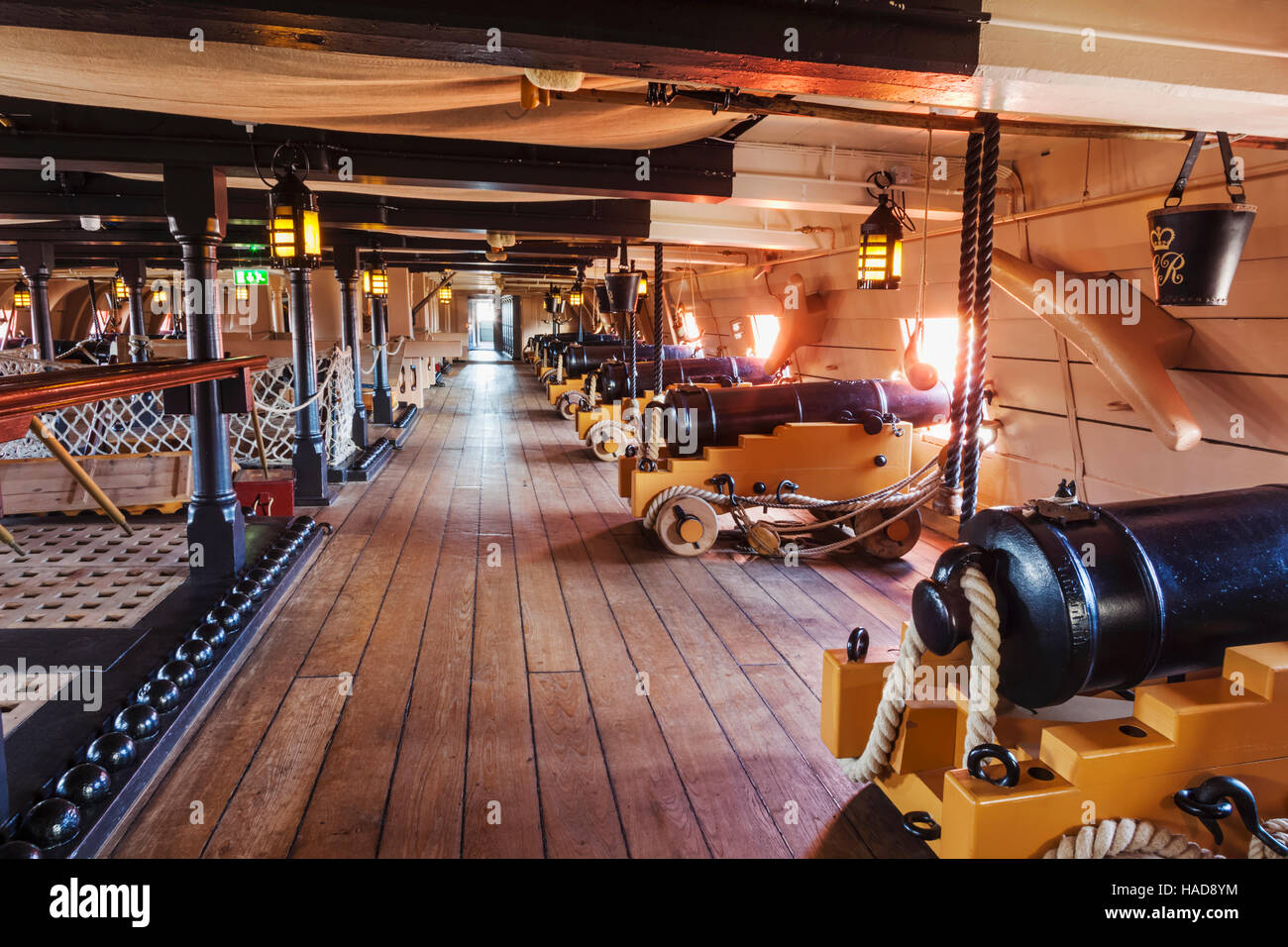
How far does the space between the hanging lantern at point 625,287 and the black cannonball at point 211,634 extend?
18.4ft

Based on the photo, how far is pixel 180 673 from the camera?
277 cm

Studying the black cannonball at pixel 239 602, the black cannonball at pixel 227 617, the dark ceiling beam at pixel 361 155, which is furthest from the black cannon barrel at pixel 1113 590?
the dark ceiling beam at pixel 361 155

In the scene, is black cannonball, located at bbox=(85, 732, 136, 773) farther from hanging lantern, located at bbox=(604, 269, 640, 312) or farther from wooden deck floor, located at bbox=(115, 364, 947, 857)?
hanging lantern, located at bbox=(604, 269, 640, 312)

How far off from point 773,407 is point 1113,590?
3.69 m

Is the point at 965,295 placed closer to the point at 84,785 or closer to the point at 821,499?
the point at 84,785

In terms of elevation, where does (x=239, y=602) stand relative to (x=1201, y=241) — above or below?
below

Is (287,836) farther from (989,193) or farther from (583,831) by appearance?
(989,193)

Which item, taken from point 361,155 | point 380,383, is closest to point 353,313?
point 380,383

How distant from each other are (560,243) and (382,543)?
6.29 meters

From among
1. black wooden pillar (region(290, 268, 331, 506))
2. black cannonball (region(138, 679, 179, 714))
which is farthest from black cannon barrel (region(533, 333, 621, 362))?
black cannonball (region(138, 679, 179, 714))

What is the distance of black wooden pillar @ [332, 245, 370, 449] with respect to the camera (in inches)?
328

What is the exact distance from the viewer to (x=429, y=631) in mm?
3527

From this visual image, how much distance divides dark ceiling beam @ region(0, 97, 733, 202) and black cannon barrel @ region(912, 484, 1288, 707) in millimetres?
3413
